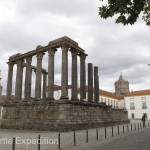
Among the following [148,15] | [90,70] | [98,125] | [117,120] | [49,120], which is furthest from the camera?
[117,120]

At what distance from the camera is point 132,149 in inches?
388

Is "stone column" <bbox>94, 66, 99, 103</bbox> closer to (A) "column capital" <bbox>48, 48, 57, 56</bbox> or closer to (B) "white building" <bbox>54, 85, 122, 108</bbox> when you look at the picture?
(A) "column capital" <bbox>48, 48, 57, 56</bbox>

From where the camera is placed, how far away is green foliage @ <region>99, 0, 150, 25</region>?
7.17 meters

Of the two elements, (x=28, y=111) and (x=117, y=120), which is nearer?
(x=28, y=111)

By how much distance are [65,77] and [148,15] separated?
14759 mm

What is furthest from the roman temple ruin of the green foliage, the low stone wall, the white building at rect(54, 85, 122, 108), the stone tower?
the stone tower

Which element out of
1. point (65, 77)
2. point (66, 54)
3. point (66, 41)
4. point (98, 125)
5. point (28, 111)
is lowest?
point (98, 125)

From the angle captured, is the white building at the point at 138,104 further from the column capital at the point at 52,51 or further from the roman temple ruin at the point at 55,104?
the column capital at the point at 52,51

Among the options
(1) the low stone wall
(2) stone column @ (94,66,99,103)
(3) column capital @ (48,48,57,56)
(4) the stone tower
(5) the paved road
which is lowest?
(5) the paved road

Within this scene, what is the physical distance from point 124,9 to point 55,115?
15.9m

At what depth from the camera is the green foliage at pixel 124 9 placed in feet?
23.5

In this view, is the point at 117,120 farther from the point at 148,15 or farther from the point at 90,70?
the point at 148,15

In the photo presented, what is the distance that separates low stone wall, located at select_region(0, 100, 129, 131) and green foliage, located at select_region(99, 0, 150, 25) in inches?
576

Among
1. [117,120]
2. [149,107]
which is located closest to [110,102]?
[149,107]
